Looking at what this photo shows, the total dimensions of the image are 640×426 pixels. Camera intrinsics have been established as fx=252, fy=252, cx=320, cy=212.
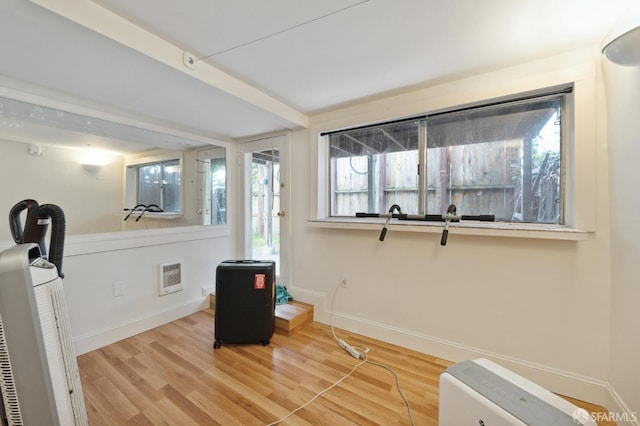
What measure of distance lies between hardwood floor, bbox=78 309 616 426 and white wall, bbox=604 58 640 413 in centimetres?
92

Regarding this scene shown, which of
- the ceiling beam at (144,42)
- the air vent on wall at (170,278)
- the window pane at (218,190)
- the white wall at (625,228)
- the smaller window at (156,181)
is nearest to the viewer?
the ceiling beam at (144,42)

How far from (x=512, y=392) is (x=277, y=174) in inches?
102

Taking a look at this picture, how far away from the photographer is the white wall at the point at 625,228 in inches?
49.0

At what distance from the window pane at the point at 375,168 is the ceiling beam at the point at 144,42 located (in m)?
0.95

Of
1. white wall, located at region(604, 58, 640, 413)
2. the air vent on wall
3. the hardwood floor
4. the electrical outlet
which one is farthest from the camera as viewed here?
the air vent on wall

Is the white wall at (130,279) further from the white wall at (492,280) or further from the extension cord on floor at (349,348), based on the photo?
the extension cord on floor at (349,348)

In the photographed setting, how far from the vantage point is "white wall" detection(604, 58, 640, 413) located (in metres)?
1.24

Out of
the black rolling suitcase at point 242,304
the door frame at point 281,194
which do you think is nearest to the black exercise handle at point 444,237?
the black rolling suitcase at point 242,304

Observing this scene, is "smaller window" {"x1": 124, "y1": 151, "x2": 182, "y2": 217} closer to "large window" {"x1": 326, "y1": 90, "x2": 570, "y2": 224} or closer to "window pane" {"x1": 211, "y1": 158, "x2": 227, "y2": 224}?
"window pane" {"x1": 211, "y1": 158, "x2": 227, "y2": 224}

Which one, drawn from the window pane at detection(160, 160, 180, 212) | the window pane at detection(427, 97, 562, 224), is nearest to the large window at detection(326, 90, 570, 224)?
the window pane at detection(427, 97, 562, 224)

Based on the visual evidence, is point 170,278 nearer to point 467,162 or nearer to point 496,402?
point 496,402

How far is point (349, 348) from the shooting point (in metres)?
2.06

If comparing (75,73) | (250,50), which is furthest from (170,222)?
(250,50)

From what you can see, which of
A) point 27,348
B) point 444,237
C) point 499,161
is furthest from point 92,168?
point 499,161
